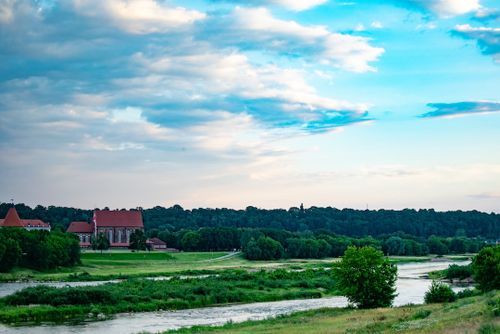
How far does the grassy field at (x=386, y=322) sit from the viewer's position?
30609 millimetres

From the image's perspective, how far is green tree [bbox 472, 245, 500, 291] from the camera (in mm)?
63500

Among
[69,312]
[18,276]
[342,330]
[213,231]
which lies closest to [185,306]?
[69,312]

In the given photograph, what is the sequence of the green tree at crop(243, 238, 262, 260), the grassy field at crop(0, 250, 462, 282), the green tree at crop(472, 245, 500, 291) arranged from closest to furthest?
the green tree at crop(472, 245, 500, 291) < the grassy field at crop(0, 250, 462, 282) < the green tree at crop(243, 238, 262, 260)

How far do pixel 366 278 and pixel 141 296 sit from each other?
24.9 metres

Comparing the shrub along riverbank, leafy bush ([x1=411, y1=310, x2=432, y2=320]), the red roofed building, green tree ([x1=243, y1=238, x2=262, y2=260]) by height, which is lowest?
the shrub along riverbank

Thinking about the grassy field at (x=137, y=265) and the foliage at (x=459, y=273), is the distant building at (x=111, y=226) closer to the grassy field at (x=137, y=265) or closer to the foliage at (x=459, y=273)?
the grassy field at (x=137, y=265)

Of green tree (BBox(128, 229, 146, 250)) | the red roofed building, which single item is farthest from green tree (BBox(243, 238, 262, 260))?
the red roofed building

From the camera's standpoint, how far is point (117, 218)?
581 feet

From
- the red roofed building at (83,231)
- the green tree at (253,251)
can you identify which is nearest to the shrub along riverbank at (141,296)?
the green tree at (253,251)

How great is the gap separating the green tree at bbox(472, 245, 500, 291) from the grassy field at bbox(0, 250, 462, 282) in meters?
55.9

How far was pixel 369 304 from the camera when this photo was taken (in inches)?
2212

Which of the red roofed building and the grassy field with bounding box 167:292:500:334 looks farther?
the red roofed building

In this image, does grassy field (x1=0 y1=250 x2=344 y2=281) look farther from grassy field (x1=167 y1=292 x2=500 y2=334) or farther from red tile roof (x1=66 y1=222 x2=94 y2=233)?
grassy field (x1=167 y1=292 x2=500 y2=334)

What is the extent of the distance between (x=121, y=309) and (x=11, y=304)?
10809 mm
